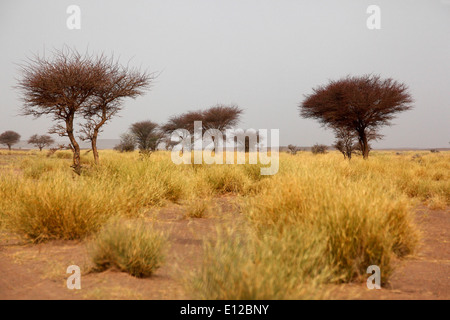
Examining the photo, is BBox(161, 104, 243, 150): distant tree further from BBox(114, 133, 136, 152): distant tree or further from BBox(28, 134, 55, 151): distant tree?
BBox(28, 134, 55, 151): distant tree

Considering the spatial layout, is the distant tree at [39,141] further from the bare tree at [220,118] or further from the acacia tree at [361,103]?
the acacia tree at [361,103]

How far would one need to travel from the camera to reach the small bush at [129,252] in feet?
10.9

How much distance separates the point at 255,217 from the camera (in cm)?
466

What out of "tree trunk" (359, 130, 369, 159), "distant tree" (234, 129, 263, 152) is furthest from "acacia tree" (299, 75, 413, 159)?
"distant tree" (234, 129, 263, 152)

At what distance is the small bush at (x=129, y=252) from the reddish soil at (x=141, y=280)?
0.09m

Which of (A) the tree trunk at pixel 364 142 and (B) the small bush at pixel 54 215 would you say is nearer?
(B) the small bush at pixel 54 215

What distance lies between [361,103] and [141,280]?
16.8m

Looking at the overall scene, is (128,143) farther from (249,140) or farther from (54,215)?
(54,215)

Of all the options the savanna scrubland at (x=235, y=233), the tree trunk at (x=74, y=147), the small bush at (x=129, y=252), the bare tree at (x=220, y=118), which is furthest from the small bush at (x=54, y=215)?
the bare tree at (x=220, y=118)

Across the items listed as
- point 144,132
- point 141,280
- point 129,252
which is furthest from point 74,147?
point 144,132

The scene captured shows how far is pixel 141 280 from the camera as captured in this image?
3217 mm
